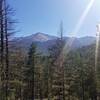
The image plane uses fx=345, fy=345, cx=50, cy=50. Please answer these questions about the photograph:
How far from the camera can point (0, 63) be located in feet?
101

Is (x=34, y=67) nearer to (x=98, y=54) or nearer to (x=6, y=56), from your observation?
(x=98, y=54)

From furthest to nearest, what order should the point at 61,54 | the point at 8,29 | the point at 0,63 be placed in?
the point at 61,54 < the point at 8,29 < the point at 0,63

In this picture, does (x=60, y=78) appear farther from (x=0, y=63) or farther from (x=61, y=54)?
(x=0, y=63)

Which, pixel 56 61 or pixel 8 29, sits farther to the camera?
pixel 56 61

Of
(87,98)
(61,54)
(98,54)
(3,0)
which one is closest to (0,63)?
(3,0)

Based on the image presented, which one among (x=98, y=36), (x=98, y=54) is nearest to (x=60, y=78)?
(x=98, y=54)

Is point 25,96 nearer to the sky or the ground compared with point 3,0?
nearer to the ground

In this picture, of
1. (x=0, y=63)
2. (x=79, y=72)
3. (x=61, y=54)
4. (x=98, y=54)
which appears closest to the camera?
(x=0, y=63)

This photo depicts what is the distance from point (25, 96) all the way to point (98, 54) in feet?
115

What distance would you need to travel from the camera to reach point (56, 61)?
53.1 metres

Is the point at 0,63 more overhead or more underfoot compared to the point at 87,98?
more overhead

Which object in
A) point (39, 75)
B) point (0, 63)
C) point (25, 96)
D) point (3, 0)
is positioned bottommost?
point (25, 96)

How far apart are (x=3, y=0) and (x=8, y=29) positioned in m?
3.40

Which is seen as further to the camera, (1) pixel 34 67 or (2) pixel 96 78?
(1) pixel 34 67
